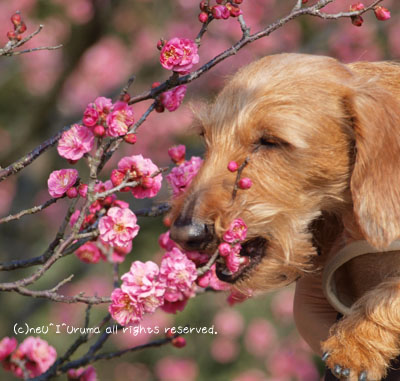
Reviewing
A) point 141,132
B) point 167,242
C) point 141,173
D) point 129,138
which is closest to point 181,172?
point 167,242

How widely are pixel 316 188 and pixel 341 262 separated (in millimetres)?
281

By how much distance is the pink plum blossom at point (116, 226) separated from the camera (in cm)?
206

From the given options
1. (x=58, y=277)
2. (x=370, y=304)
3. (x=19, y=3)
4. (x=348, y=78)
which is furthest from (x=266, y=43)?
(x=370, y=304)

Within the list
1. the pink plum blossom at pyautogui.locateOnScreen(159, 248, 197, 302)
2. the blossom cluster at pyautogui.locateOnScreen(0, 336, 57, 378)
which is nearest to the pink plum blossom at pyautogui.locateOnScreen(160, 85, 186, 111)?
the pink plum blossom at pyautogui.locateOnScreen(159, 248, 197, 302)

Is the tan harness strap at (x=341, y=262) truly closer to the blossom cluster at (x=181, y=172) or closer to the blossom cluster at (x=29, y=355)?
the blossom cluster at (x=181, y=172)

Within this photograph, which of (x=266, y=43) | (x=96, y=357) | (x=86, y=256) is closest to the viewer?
(x=96, y=357)

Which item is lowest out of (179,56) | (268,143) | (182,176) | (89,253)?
(89,253)

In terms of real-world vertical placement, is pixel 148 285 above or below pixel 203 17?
below

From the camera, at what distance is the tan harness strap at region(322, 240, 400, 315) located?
85.7 inches

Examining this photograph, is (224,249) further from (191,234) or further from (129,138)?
(129,138)

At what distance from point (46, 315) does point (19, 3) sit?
3151 millimetres

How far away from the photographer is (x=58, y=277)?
22.3 feet

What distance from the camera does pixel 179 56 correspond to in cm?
207

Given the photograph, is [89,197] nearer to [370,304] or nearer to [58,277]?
[370,304]
